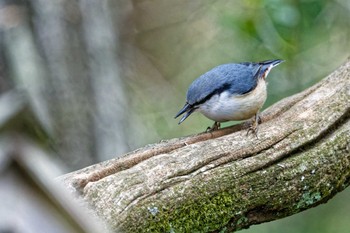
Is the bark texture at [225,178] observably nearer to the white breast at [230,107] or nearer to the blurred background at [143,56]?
the white breast at [230,107]

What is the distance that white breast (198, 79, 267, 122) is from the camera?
125 inches

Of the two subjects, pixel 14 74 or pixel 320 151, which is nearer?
pixel 320 151

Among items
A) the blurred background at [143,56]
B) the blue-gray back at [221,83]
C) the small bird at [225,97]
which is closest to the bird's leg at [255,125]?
the small bird at [225,97]

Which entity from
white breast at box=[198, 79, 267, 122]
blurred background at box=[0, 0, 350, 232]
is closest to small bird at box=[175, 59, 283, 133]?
white breast at box=[198, 79, 267, 122]

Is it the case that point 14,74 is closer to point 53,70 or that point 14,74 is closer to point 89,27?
point 53,70

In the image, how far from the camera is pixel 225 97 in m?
3.21

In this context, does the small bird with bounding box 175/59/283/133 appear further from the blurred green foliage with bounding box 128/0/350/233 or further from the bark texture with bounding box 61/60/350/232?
the blurred green foliage with bounding box 128/0/350/233

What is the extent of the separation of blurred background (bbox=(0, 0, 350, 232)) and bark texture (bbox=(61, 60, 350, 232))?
149 cm

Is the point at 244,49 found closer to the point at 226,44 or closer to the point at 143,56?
the point at 226,44

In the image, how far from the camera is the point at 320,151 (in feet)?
8.58

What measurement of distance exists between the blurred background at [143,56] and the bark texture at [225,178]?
1.49 meters

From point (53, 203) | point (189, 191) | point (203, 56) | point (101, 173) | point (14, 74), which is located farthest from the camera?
point (203, 56)

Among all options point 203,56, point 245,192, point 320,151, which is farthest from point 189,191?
point 203,56

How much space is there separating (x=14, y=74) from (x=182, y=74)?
2.05 meters
